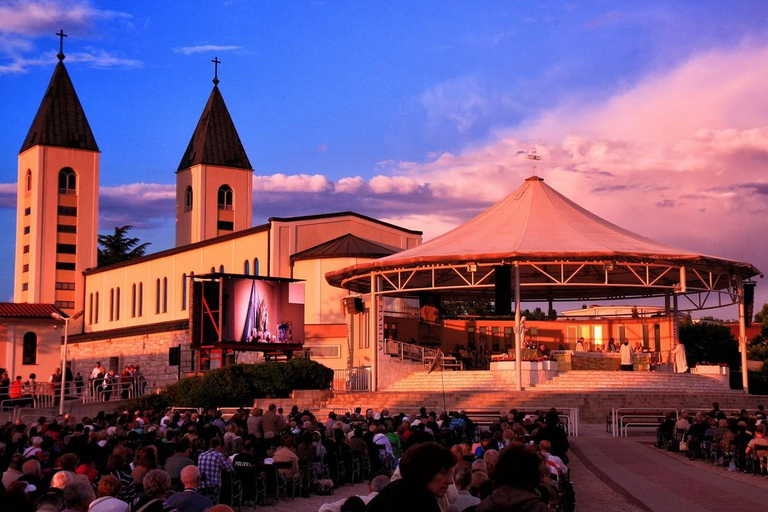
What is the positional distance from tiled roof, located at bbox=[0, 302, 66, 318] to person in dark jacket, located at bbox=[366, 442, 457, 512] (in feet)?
175

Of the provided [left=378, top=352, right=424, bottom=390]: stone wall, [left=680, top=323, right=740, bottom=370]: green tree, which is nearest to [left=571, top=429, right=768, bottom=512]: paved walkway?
[left=378, top=352, right=424, bottom=390]: stone wall

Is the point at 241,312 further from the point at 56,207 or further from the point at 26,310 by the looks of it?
the point at 56,207

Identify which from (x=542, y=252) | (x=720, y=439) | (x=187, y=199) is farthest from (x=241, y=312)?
(x=187, y=199)

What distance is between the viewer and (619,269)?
40.8 m

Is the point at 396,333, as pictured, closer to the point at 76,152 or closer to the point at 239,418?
the point at 239,418

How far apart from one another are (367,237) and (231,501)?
34.2 m

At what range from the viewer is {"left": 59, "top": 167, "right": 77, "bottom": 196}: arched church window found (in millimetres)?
Answer: 64625

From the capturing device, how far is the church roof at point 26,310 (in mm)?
55344

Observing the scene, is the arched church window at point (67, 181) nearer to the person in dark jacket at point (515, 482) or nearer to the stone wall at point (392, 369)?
the stone wall at point (392, 369)

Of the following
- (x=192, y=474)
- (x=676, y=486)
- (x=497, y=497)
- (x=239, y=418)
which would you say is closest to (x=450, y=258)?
(x=239, y=418)

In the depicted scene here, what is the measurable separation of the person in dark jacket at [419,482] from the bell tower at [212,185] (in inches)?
2367

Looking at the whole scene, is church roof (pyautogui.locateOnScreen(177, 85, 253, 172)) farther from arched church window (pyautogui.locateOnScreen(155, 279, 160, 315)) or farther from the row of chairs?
the row of chairs

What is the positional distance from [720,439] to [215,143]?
166 feet

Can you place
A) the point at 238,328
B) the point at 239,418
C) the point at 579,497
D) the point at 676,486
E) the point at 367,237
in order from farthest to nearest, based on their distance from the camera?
the point at 367,237 → the point at 238,328 → the point at 239,418 → the point at 676,486 → the point at 579,497
